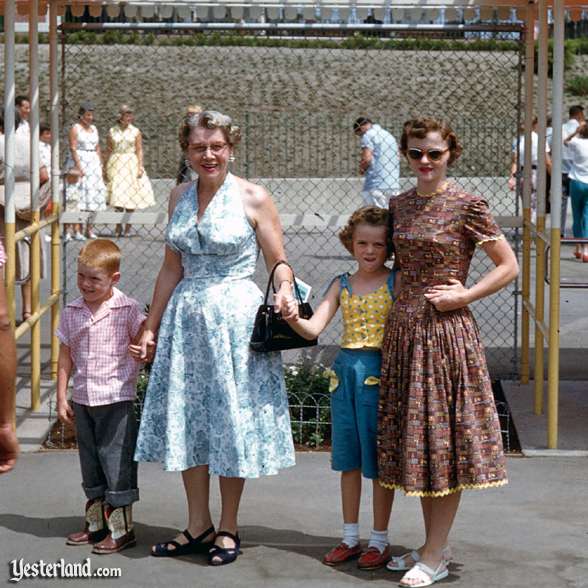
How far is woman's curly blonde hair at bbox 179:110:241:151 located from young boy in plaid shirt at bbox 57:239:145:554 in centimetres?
53

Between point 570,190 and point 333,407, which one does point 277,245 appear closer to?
point 333,407

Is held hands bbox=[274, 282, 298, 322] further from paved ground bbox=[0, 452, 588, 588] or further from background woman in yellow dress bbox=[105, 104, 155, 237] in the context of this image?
background woman in yellow dress bbox=[105, 104, 155, 237]

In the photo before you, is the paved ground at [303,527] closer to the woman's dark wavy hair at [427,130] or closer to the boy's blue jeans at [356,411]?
the boy's blue jeans at [356,411]

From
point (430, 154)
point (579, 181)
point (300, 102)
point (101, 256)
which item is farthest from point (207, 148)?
point (300, 102)

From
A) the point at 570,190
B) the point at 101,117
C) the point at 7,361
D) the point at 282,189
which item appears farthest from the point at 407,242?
the point at 101,117

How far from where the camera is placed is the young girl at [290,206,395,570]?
4977 mm

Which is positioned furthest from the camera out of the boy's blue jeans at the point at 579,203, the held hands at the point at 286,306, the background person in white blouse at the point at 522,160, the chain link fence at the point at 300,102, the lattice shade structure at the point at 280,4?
the chain link fence at the point at 300,102

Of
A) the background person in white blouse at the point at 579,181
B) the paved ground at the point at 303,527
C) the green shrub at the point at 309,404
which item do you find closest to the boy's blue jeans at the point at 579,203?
the background person in white blouse at the point at 579,181

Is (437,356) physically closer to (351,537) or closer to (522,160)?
(351,537)

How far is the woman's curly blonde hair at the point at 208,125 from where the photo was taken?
5.05 m

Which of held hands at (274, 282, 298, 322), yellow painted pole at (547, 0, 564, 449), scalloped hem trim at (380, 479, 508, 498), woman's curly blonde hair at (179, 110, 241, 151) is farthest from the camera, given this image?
yellow painted pole at (547, 0, 564, 449)

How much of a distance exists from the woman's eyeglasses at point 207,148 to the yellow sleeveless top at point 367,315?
74 cm

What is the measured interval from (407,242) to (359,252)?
0.24 metres

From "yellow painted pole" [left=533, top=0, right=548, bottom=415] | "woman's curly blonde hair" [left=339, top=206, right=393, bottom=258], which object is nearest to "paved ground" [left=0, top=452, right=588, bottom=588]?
"yellow painted pole" [left=533, top=0, right=548, bottom=415]
